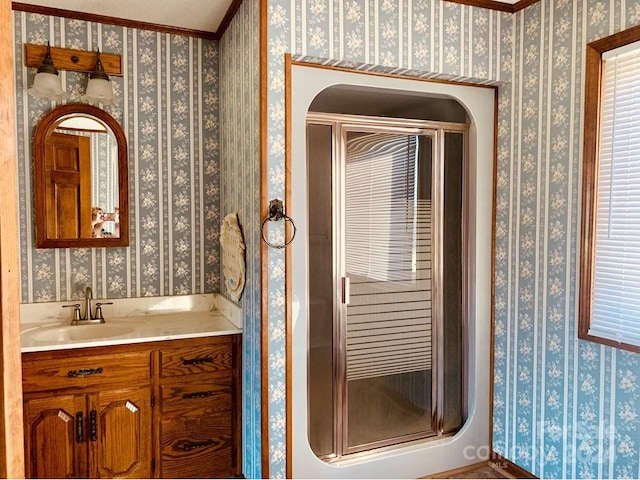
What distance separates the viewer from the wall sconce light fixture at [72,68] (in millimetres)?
2527

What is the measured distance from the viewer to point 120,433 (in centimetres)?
240

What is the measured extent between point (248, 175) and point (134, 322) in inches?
43.9

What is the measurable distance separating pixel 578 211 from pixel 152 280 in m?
2.37

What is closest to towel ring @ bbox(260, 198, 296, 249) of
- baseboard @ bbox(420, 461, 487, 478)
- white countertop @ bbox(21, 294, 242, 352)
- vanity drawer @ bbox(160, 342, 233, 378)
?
white countertop @ bbox(21, 294, 242, 352)

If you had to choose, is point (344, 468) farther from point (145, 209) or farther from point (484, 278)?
point (145, 209)

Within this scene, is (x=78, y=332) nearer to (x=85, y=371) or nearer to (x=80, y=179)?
(x=85, y=371)

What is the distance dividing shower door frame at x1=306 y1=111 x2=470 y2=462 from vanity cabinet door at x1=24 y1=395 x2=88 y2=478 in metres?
1.20

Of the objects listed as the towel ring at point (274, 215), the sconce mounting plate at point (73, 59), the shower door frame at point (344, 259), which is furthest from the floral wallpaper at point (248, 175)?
the sconce mounting plate at point (73, 59)

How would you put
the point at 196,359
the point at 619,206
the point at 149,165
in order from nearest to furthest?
the point at 619,206, the point at 196,359, the point at 149,165

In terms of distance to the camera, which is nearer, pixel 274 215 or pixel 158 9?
pixel 274 215

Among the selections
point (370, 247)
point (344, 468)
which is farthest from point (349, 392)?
point (370, 247)

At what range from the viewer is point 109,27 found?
9.09 ft

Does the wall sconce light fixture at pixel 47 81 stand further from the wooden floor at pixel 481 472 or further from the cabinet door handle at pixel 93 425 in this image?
the wooden floor at pixel 481 472

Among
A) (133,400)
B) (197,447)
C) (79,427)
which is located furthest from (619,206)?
(79,427)
